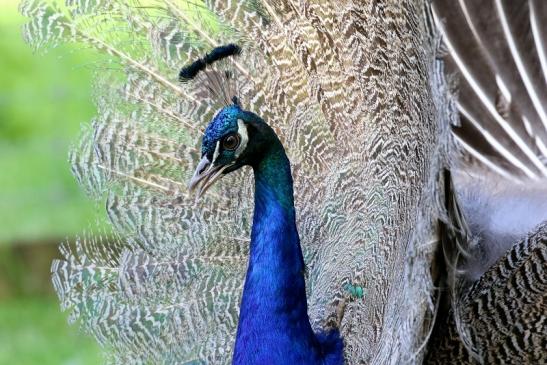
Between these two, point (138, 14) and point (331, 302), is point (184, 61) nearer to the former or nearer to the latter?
point (138, 14)

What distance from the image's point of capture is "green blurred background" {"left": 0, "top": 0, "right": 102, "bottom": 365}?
3.83m

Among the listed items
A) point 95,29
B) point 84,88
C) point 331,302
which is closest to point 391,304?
point 331,302

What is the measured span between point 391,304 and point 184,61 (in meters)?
0.65

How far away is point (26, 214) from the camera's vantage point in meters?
4.46

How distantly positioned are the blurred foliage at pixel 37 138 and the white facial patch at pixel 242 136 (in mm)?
2305

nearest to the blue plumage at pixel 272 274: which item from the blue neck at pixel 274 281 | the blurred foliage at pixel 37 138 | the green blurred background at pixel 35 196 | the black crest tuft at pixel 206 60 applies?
the blue neck at pixel 274 281

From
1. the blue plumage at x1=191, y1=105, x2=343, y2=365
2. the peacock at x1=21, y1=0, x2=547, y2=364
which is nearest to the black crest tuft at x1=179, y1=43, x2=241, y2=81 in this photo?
the blue plumage at x1=191, y1=105, x2=343, y2=365

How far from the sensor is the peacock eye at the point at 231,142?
187 centimetres

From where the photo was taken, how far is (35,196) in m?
4.63

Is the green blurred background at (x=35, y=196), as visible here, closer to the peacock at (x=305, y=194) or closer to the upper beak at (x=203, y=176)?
the peacock at (x=305, y=194)

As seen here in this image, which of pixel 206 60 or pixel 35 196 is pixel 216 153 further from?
pixel 35 196

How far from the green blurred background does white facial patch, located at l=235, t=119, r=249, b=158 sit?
1.44 metres

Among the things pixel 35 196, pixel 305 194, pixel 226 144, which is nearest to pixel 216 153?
pixel 226 144

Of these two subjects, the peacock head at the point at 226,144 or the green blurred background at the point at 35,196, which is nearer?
the peacock head at the point at 226,144
